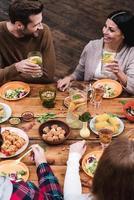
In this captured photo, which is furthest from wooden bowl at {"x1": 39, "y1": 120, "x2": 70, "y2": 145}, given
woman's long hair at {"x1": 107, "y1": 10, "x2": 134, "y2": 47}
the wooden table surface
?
woman's long hair at {"x1": 107, "y1": 10, "x2": 134, "y2": 47}

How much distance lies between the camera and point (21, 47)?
3584 millimetres

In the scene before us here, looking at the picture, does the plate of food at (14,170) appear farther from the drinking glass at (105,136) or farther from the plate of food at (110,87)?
the plate of food at (110,87)

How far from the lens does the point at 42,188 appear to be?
7.72 ft

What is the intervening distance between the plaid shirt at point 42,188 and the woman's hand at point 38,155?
0.13ft

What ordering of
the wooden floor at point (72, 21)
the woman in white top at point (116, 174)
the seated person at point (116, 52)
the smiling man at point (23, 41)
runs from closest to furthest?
1. the woman in white top at point (116, 174)
2. the seated person at point (116, 52)
3. the smiling man at point (23, 41)
4. the wooden floor at point (72, 21)

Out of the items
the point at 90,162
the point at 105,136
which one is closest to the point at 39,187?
the point at 90,162

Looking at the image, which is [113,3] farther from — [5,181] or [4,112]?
[5,181]

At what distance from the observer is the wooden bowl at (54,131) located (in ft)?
8.76

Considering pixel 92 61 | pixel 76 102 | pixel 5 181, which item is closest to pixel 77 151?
pixel 76 102

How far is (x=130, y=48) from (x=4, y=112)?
1.23 meters

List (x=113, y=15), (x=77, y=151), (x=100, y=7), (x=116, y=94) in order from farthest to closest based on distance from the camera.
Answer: (x=100, y=7) → (x=113, y=15) → (x=116, y=94) → (x=77, y=151)

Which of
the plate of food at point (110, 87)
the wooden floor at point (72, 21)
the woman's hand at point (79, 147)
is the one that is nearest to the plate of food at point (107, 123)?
the woman's hand at point (79, 147)

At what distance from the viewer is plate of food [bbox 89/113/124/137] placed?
2.79m

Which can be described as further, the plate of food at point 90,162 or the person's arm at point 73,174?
the plate of food at point 90,162
